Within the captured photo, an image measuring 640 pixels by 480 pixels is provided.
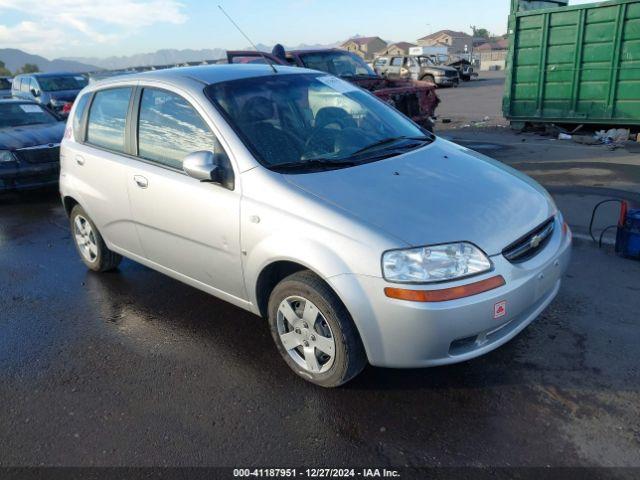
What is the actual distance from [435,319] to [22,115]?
884 centimetres

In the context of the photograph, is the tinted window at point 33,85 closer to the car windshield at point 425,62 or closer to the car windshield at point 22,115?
the car windshield at point 22,115

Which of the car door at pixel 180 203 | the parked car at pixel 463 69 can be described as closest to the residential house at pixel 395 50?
the parked car at pixel 463 69

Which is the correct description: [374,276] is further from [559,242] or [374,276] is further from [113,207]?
[113,207]

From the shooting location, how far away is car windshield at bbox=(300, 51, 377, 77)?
1116cm

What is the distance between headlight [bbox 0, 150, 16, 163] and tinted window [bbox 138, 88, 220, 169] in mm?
4981

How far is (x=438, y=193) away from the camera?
3.07 meters

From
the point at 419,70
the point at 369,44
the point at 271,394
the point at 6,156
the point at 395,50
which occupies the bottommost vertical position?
the point at 271,394

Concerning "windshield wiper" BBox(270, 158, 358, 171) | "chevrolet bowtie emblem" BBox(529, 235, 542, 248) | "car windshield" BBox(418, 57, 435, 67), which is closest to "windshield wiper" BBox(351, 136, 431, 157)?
"windshield wiper" BBox(270, 158, 358, 171)

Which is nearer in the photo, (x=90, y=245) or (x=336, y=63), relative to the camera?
(x=90, y=245)

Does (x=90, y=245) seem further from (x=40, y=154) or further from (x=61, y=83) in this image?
(x=61, y=83)

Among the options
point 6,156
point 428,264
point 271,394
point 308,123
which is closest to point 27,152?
point 6,156

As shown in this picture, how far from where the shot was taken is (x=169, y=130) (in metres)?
3.77

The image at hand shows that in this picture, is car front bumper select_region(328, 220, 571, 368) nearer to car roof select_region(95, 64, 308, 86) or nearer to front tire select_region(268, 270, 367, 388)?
front tire select_region(268, 270, 367, 388)

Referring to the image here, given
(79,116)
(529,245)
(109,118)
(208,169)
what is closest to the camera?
(529,245)
